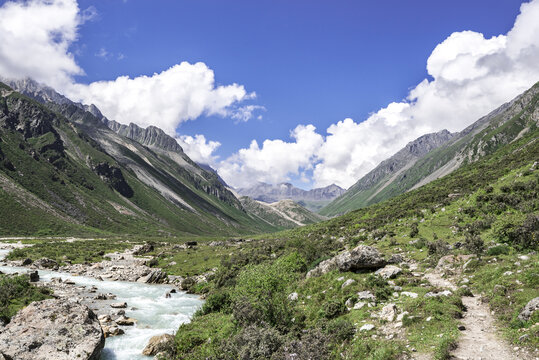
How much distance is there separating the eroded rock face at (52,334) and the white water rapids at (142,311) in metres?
2.77

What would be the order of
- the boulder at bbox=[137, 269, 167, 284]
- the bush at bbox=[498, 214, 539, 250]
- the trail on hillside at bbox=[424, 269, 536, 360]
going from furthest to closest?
the boulder at bbox=[137, 269, 167, 284] < the bush at bbox=[498, 214, 539, 250] < the trail on hillside at bbox=[424, 269, 536, 360]

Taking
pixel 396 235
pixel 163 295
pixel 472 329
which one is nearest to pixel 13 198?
pixel 163 295

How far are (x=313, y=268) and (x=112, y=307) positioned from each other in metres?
26.0

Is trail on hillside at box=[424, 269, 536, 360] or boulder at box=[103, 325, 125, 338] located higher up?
boulder at box=[103, 325, 125, 338]

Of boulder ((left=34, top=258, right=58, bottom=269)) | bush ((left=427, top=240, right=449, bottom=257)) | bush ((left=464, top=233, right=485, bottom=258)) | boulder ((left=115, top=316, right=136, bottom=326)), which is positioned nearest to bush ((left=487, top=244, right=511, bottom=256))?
bush ((left=464, top=233, right=485, bottom=258))

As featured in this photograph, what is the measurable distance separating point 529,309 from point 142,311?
1453 inches

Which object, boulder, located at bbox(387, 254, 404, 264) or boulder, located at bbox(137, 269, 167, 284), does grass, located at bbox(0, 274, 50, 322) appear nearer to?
boulder, located at bbox(137, 269, 167, 284)

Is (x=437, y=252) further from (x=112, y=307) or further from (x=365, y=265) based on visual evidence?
(x=112, y=307)

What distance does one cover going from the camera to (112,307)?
34.1 metres

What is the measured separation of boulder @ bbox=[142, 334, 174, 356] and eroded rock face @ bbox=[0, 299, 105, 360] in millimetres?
3803

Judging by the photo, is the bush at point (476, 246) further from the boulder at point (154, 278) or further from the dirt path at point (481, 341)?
the boulder at point (154, 278)

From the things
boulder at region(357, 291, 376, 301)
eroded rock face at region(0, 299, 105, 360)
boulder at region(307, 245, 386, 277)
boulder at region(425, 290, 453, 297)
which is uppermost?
eroded rock face at region(0, 299, 105, 360)

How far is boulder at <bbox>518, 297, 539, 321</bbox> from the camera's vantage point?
13.1 m

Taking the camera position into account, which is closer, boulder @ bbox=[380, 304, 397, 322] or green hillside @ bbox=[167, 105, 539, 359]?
green hillside @ bbox=[167, 105, 539, 359]
